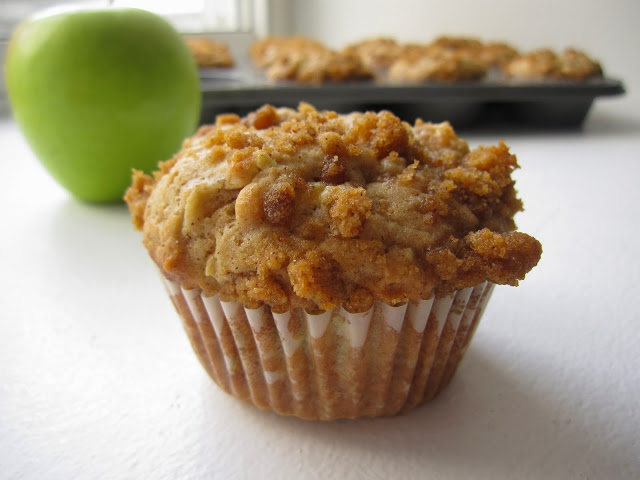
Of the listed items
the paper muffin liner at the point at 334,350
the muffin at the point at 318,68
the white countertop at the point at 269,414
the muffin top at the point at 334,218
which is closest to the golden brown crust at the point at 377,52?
the muffin at the point at 318,68

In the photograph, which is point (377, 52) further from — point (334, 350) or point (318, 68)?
point (334, 350)

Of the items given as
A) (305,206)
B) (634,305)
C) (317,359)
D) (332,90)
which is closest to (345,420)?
(317,359)

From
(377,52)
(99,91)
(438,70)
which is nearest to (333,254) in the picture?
(99,91)

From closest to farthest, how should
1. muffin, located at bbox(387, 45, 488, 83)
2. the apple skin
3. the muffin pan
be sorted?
1. the apple skin
2. the muffin pan
3. muffin, located at bbox(387, 45, 488, 83)

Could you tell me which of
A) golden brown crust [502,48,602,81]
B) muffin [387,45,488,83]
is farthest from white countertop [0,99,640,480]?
golden brown crust [502,48,602,81]

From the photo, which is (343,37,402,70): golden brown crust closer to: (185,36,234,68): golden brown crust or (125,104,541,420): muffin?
(185,36,234,68): golden brown crust

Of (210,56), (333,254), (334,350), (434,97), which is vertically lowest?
(210,56)
